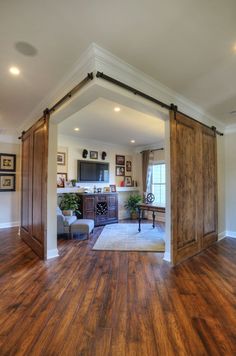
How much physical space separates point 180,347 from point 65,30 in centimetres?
292

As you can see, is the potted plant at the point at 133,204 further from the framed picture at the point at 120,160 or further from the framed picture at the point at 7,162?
the framed picture at the point at 7,162

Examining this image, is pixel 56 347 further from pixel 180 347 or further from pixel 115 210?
pixel 115 210

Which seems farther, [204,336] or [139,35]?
[139,35]

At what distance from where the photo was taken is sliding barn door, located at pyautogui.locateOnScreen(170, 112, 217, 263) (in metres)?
3.08

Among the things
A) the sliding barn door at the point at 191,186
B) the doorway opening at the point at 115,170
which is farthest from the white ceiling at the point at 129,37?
the sliding barn door at the point at 191,186

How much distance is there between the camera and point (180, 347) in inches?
58.8

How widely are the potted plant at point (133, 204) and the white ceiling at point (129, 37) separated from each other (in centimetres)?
411

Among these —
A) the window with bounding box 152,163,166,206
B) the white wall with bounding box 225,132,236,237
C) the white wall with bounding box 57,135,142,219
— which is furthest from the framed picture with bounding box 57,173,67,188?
the white wall with bounding box 225,132,236,237

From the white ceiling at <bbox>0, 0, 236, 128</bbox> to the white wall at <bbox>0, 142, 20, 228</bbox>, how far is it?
3.29 metres

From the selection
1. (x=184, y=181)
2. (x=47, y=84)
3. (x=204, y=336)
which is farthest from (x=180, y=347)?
(x=47, y=84)

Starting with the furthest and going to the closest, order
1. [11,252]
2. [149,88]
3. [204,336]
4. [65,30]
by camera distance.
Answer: [11,252] → [149,88] → [65,30] → [204,336]

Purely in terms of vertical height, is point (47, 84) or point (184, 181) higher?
point (47, 84)

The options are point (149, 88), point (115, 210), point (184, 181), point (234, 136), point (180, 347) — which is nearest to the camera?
point (180, 347)

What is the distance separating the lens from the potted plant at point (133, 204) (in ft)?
21.0
